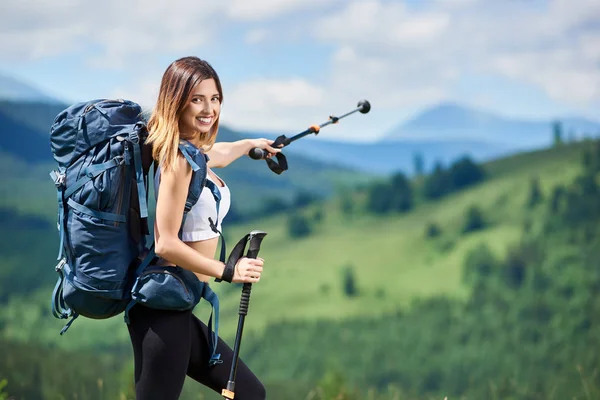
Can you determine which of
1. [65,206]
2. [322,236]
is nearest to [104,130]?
[65,206]

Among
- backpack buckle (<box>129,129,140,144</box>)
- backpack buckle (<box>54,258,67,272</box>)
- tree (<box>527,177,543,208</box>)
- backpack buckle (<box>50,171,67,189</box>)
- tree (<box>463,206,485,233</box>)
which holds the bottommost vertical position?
tree (<box>463,206,485,233</box>)

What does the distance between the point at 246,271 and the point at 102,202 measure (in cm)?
56

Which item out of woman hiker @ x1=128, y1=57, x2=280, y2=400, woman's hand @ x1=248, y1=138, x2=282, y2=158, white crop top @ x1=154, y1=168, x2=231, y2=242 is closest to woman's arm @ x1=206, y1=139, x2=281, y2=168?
woman's hand @ x1=248, y1=138, x2=282, y2=158

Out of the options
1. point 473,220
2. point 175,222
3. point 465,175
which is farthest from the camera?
point 465,175

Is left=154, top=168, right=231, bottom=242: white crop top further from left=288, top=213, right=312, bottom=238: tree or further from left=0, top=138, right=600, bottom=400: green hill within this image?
left=288, top=213, right=312, bottom=238: tree

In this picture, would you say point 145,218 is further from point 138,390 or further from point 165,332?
point 138,390

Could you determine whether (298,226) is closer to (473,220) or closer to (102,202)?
(473,220)

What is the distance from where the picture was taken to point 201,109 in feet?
10.5

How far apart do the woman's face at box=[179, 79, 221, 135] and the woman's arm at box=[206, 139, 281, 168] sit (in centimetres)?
57

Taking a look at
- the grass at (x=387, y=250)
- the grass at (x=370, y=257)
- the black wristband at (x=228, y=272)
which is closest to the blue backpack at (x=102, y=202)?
the black wristband at (x=228, y=272)

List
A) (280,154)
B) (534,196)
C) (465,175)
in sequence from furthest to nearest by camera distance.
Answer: (465,175)
(534,196)
(280,154)

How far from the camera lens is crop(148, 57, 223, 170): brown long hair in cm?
310

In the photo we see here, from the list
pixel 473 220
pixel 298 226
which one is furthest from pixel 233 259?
pixel 298 226

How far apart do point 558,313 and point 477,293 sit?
5294 mm
